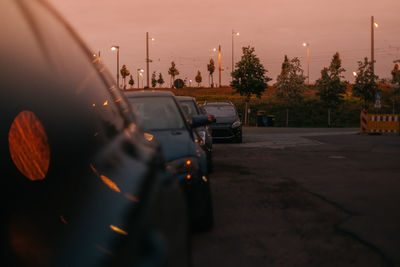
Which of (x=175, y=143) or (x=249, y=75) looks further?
(x=249, y=75)

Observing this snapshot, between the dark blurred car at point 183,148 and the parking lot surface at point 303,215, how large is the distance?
310 millimetres

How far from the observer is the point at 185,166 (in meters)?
5.26

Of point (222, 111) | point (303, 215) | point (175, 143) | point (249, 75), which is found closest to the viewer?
point (175, 143)

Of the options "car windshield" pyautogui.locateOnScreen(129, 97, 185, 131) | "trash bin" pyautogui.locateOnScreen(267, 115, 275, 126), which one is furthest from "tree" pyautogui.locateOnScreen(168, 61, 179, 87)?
"car windshield" pyautogui.locateOnScreen(129, 97, 185, 131)

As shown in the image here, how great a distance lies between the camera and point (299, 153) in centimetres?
1495

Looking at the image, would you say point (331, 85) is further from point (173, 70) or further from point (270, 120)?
point (173, 70)

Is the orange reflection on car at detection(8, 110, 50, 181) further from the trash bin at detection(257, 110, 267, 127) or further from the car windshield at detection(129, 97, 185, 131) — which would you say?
the trash bin at detection(257, 110, 267, 127)

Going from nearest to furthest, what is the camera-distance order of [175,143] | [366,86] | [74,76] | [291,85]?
[74,76]
[175,143]
[366,86]
[291,85]

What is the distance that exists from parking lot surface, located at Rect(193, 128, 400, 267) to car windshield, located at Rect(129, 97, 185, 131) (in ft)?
4.16

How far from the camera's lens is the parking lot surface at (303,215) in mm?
4551

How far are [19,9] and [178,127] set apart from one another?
5.09 m

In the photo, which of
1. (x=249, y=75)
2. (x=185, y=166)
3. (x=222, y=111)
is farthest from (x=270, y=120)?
(x=185, y=166)

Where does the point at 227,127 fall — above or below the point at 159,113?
below

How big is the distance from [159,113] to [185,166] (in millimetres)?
1522
